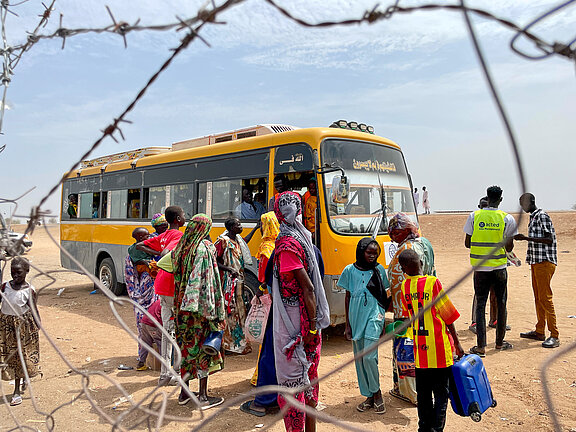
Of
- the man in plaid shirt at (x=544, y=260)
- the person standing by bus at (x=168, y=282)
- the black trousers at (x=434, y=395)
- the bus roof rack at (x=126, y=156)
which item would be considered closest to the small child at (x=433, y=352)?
the black trousers at (x=434, y=395)

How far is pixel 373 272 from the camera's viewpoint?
3.87m

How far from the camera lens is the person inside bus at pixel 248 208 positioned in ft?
22.8

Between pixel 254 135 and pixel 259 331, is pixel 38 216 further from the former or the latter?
pixel 254 135

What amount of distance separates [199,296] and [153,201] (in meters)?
5.58

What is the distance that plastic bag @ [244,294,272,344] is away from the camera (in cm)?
425

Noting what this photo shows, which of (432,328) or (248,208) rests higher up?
(248,208)

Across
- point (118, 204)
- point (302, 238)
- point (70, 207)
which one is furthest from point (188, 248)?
point (70, 207)

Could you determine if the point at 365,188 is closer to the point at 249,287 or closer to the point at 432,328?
the point at 249,287

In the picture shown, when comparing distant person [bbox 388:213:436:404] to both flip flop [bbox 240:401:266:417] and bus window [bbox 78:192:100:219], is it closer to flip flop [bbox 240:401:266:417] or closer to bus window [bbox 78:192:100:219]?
flip flop [bbox 240:401:266:417]

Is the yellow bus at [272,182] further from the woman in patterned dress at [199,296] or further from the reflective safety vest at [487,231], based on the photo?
the woman in patterned dress at [199,296]

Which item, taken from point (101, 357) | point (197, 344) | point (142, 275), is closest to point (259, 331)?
point (197, 344)

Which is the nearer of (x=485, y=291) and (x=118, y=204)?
(x=485, y=291)

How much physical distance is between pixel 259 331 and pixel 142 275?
209 centimetres

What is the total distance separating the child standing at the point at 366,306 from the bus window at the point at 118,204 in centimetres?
737
